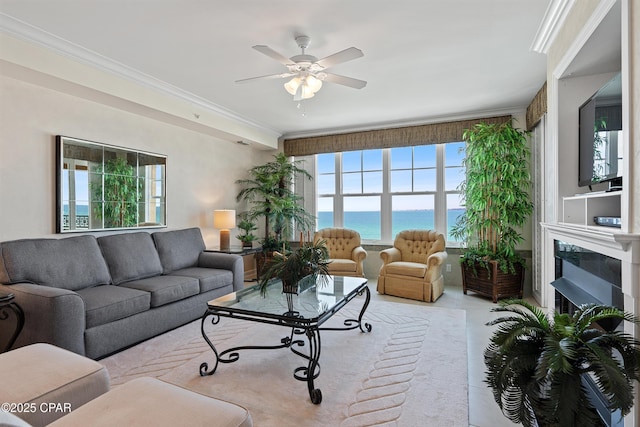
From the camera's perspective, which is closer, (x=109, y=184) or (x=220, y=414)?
(x=220, y=414)

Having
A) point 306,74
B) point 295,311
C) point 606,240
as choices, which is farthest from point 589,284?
point 306,74

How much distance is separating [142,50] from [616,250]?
3658mm

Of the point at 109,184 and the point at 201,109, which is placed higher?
the point at 201,109

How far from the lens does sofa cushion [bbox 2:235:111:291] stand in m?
2.58

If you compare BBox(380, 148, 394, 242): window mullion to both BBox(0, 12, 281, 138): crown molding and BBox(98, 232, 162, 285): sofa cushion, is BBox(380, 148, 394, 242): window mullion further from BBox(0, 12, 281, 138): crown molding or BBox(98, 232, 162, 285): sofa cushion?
BBox(98, 232, 162, 285): sofa cushion

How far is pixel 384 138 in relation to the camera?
5.41 m

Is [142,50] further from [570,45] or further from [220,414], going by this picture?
[570,45]

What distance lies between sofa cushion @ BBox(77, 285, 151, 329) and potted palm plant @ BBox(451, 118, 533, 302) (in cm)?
401

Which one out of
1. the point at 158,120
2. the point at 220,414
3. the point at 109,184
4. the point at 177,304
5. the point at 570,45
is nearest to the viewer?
the point at 220,414

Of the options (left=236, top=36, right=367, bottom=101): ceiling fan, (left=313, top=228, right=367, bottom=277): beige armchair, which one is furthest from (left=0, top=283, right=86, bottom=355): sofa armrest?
(left=313, top=228, right=367, bottom=277): beige armchair

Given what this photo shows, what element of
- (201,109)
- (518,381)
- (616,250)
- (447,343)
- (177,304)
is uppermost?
(201,109)

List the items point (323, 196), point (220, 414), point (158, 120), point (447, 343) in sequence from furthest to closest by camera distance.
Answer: point (323, 196) → point (158, 120) → point (447, 343) → point (220, 414)

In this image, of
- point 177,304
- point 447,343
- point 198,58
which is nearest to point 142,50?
point 198,58

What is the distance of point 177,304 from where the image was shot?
3.26m
